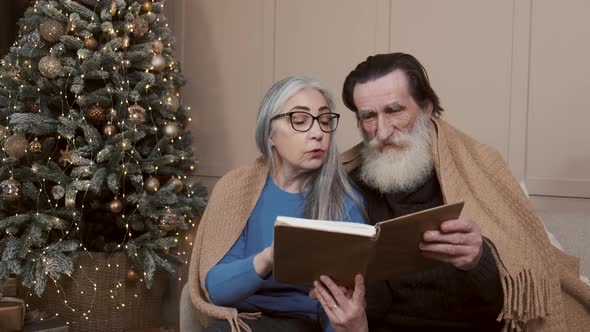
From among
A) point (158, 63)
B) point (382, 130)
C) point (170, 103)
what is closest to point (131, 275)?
point (170, 103)

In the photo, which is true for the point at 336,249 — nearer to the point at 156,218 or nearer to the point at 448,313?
the point at 448,313

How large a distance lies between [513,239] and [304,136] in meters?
0.69

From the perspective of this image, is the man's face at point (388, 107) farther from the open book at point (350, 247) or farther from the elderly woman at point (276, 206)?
the open book at point (350, 247)

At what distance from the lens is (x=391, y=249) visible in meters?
1.46

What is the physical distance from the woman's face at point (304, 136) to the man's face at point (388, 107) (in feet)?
0.54

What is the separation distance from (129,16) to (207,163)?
4.71ft

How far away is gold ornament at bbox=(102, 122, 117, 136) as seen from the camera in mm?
3111

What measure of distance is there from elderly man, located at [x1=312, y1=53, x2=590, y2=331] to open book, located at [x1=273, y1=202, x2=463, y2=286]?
133 mm

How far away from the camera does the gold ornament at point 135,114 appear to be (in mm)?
3150

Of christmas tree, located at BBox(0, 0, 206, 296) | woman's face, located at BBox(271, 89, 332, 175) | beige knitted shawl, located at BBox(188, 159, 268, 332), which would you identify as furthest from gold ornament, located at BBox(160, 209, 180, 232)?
woman's face, located at BBox(271, 89, 332, 175)

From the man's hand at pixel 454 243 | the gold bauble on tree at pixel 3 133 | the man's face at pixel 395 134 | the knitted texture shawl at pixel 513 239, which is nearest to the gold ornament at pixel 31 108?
the gold bauble on tree at pixel 3 133

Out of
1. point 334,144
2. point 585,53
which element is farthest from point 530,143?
point 334,144

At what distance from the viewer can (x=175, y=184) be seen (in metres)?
3.29

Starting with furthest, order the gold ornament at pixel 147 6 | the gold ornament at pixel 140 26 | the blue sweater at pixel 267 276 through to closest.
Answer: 1. the gold ornament at pixel 147 6
2. the gold ornament at pixel 140 26
3. the blue sweater at pixel 267 276
